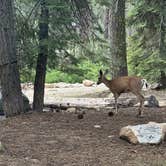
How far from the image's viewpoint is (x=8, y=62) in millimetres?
10391

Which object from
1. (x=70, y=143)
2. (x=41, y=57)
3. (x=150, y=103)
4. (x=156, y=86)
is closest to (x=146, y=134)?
(x=70, y=143)

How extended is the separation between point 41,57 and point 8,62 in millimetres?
941

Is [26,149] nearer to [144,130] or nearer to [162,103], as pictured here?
[144,130]

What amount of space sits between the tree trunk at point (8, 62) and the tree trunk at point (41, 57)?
60cm

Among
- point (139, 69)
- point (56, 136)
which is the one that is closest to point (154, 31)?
point (139, 69)

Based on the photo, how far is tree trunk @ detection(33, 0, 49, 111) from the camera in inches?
410

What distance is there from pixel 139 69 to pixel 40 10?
9350 mm

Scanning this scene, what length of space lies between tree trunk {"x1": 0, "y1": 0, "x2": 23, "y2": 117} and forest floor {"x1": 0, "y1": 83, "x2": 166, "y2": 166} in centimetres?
43

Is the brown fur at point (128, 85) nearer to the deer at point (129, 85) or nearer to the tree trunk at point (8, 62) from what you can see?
the deer at point (129, 85)

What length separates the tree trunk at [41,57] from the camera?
1042cm

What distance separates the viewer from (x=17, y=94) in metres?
10.6

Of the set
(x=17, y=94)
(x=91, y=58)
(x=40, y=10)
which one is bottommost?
(x=17, y=94)

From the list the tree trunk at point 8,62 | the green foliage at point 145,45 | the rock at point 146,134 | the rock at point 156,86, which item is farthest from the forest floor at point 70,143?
the rock at point 156,86

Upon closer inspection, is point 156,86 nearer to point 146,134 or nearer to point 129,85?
point 129,85
